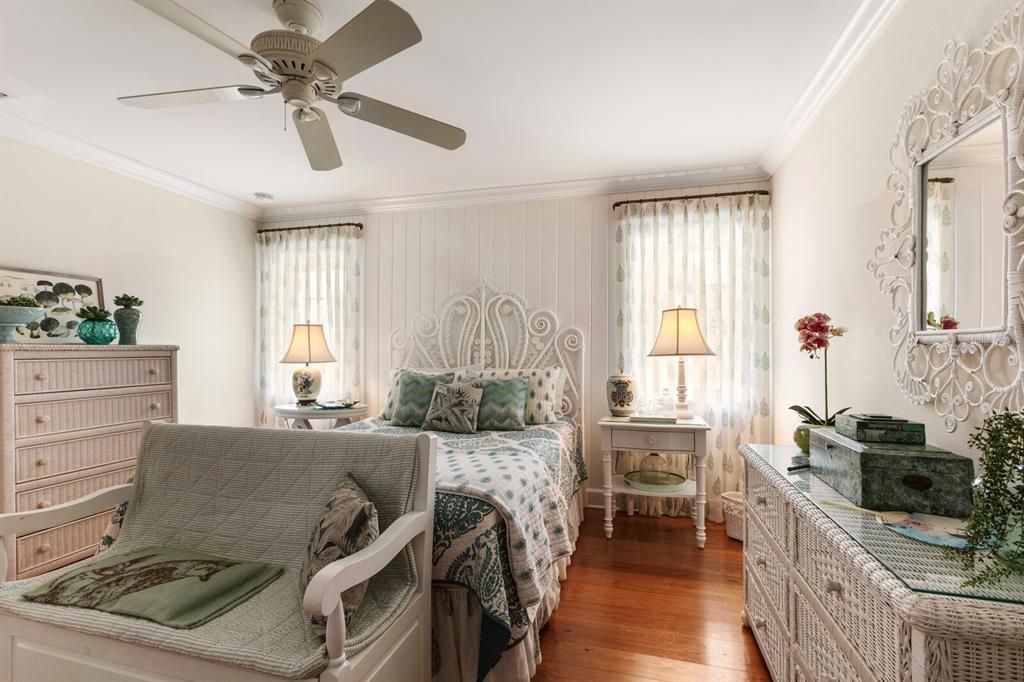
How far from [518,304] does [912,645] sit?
3232 mm

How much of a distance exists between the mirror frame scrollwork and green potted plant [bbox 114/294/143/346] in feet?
13.4

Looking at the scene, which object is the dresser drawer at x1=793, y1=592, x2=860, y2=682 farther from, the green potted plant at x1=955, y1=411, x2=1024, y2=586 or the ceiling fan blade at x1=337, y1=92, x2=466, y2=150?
the ceiling fan blade at x1=337, y1=92, x2=466, y2=150

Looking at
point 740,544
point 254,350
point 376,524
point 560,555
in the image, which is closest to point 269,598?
point 376,524

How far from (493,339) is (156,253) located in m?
2.65

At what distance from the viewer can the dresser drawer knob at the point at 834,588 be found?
115 centimetres

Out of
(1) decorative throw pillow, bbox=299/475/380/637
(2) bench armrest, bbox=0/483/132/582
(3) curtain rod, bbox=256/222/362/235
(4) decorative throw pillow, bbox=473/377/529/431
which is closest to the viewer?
(1) decorative throw pillow, bbox=299/475/380/637

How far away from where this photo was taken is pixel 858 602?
1.05 metres

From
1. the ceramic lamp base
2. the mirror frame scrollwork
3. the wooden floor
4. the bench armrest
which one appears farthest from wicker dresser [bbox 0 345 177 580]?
the mirror frame scrollwork

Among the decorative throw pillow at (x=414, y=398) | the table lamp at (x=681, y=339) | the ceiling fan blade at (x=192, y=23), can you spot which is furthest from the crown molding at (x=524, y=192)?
the ceiling fan blade at (x=192, y=23)

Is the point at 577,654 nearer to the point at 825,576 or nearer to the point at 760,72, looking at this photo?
the point at 825,576

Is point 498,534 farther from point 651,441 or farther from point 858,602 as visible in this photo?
point 651,441

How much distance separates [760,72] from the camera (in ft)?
7.50

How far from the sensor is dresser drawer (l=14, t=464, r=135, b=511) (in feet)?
8.05

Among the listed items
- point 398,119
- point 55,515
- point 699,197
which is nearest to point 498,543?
point 55,515
